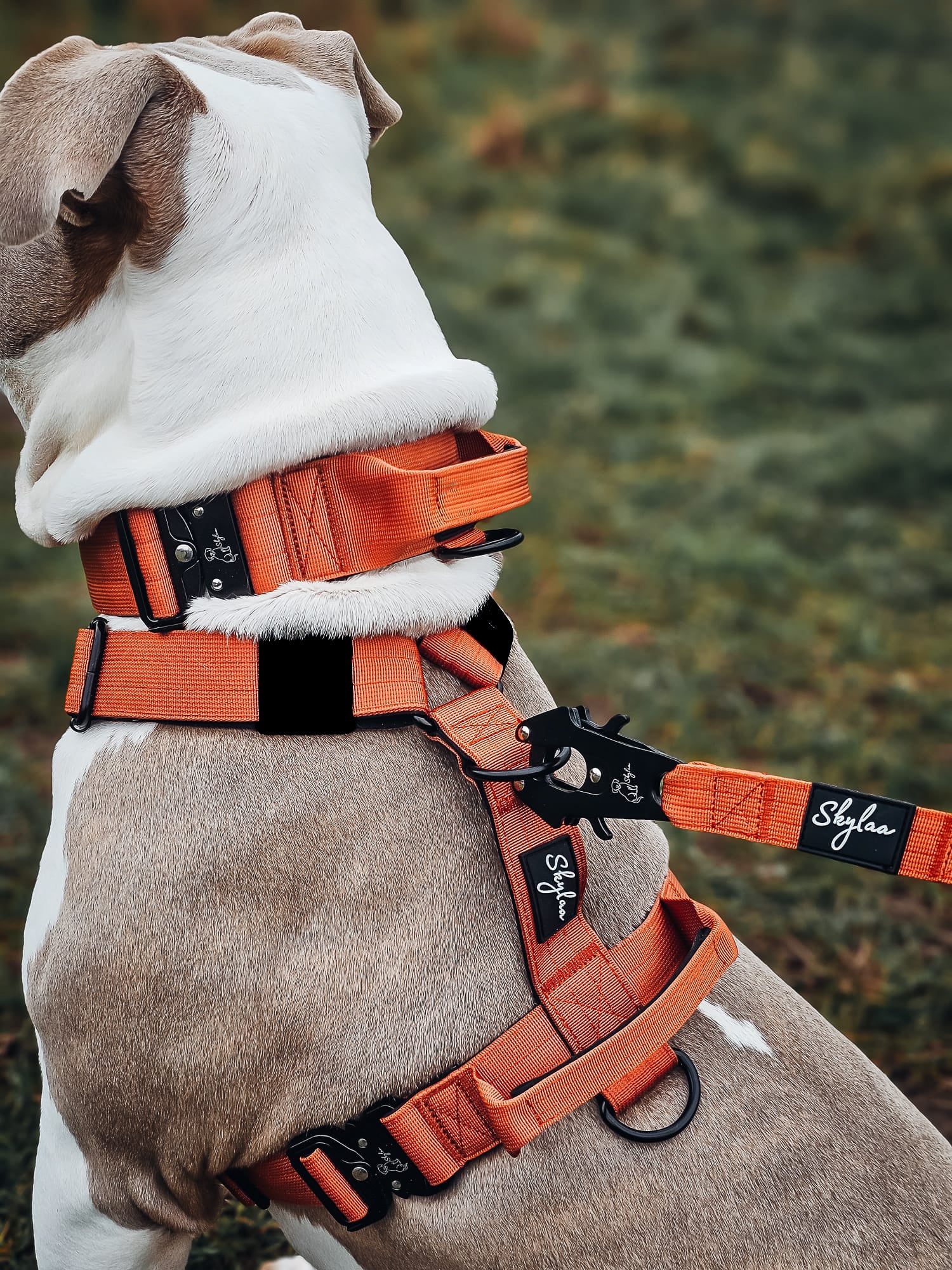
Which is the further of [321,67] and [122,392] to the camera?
[321,67]

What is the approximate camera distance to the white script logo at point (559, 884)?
5.17ft

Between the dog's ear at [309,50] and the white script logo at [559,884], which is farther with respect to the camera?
the dog's ear at [309,50]

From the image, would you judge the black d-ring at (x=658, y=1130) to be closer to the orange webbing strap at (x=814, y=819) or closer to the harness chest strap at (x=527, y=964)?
the harness chest strap at (x=527, y=964)

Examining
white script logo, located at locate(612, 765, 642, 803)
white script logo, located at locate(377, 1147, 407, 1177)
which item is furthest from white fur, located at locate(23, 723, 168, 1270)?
white script logo, located at locate(612, 765, 642, 803)

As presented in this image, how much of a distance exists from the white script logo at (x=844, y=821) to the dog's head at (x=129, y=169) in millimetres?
1098

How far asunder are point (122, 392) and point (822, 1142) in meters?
1.42

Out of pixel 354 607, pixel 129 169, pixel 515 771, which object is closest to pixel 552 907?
→ pixel 515 771

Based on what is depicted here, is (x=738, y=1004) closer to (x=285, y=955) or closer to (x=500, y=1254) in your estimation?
(x=500, y=1254)

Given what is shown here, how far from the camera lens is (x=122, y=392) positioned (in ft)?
5.70

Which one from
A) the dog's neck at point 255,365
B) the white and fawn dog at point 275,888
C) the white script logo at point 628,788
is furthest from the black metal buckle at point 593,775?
the dog's neck at point 255,365

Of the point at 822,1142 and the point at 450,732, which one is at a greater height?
the point at 450,732

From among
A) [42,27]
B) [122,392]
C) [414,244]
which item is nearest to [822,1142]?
[122,392]

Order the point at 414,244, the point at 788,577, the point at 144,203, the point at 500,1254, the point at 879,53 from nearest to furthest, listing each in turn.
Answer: the point at 500,1254, the point at 144,203, the point at 788,577, the point at 414,244, the point at 879,53

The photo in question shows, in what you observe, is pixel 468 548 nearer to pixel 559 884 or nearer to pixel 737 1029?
pixel 559 884
